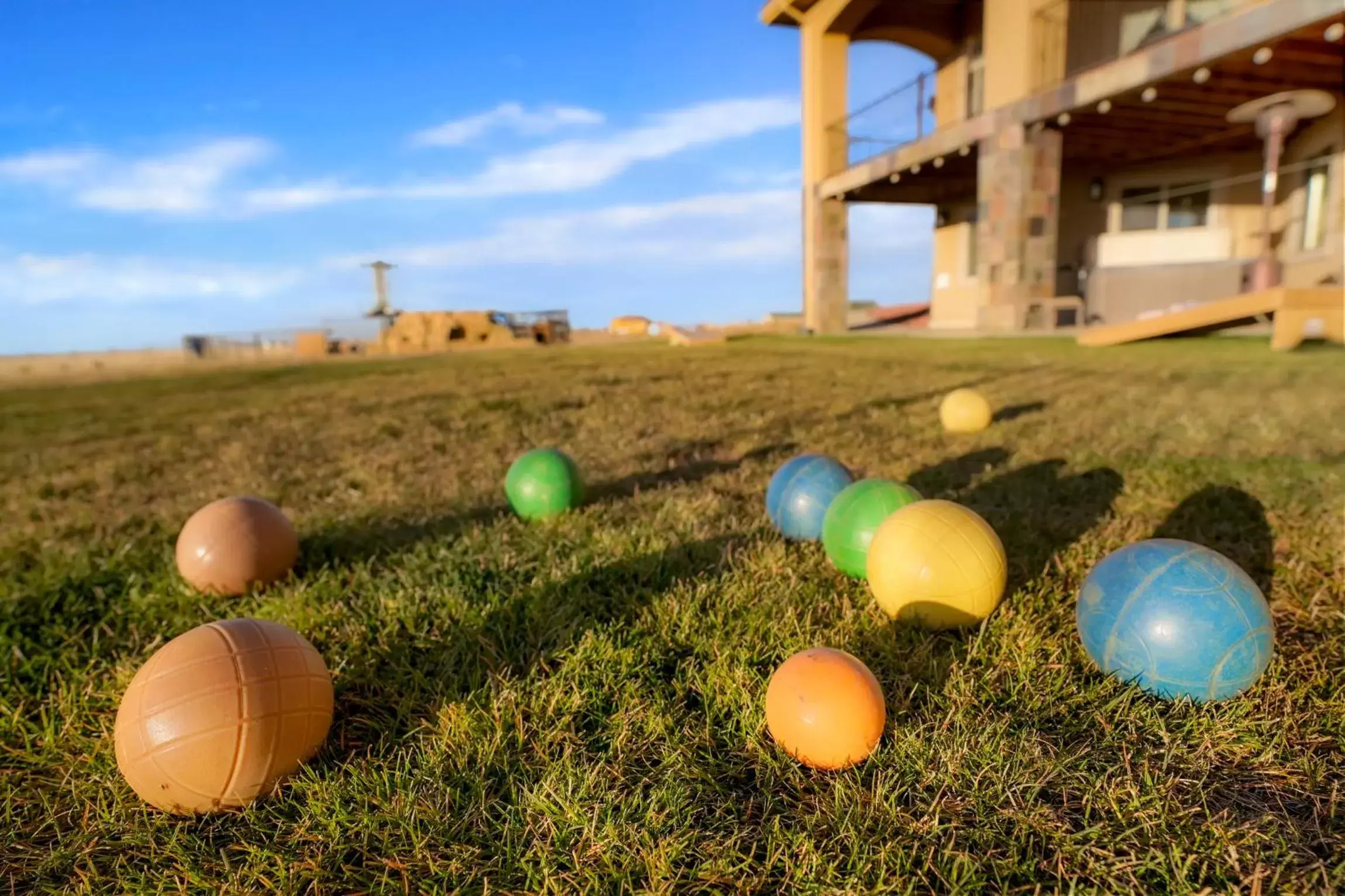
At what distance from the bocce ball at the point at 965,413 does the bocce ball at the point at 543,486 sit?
331 cm

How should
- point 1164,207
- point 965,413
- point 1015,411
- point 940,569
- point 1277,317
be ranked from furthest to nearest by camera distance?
1. point 1164,207
2. point 1277,317
3. point 1015,411
4. point 965,413
5. point 940,569

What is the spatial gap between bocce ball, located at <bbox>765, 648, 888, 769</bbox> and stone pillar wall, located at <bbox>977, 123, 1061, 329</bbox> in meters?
14.5

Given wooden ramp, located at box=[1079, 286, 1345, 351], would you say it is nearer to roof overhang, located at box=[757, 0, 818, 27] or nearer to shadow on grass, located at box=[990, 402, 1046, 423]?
shadow on grass, located at box=[990, 402, 1046, 423]

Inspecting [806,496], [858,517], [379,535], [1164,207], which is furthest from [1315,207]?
[379,535]

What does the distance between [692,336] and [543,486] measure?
67.2ft

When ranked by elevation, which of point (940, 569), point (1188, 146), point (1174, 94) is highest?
point (1174, 94)

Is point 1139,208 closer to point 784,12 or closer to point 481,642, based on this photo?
point 784,12

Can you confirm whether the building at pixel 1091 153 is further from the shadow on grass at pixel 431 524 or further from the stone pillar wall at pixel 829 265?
the shadow on grass at pixel 431 524

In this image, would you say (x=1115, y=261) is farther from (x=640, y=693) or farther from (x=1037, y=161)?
(x=640, y=693)

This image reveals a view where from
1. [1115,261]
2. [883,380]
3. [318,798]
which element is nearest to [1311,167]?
[1115,261]

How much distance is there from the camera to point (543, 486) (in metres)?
4.15

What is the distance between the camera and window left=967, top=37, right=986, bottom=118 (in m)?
18.9

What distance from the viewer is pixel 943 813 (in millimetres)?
1772

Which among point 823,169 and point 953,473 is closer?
point 953,473
